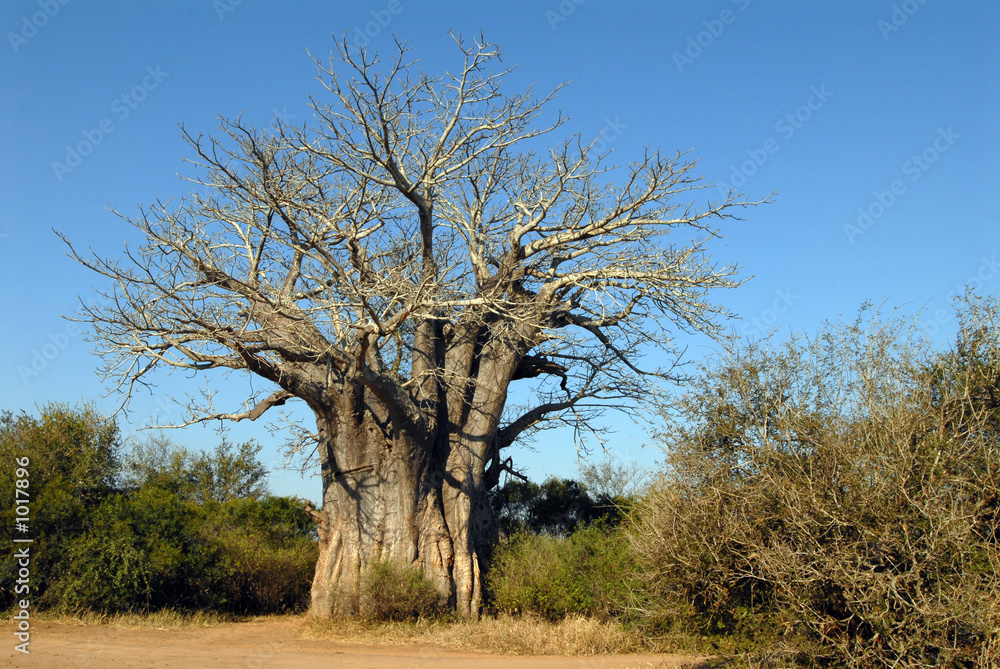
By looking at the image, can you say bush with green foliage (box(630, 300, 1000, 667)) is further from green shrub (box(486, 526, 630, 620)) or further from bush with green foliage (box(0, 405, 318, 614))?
bush with green foliage (box(0, 405, 318, 614))

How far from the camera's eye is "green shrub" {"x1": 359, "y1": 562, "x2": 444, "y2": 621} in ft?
32.8

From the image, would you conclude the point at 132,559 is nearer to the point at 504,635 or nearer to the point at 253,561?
the point at 253,561

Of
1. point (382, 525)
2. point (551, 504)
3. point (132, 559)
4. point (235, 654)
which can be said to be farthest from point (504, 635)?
point (551, 504)

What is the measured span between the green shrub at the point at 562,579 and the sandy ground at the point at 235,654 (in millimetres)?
1625

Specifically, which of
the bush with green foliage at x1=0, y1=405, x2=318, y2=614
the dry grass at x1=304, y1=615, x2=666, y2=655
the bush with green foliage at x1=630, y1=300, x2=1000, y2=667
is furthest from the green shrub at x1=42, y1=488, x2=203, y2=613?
the bush with green foliage at x1=630, y1=300, x2=1000, y2=667

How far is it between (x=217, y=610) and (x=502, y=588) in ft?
16.2

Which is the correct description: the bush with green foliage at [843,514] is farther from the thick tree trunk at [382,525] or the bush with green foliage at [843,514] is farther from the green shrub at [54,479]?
the green shrub at [54,479]

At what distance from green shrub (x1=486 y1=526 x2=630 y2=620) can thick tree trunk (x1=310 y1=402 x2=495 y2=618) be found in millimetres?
455

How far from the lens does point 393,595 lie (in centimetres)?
999

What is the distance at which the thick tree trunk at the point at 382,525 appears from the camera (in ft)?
34.4

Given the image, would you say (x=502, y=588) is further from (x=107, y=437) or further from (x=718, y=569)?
(x=107, y=437)

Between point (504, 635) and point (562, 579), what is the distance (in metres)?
1.50

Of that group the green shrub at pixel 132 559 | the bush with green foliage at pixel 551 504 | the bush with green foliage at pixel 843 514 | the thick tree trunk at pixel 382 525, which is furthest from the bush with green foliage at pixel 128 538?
the bush with green foliage at pixel 843 514

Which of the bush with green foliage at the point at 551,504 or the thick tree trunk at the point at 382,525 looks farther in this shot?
the bush with green foliage at the point at 551,504
